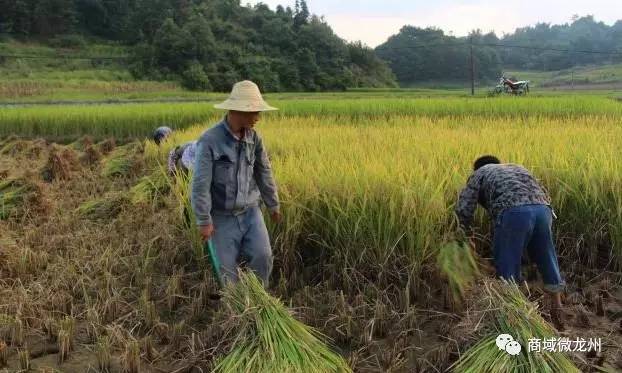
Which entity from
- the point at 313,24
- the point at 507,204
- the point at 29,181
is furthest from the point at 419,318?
the point at 313,24

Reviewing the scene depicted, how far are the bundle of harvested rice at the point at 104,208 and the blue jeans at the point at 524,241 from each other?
146 inches

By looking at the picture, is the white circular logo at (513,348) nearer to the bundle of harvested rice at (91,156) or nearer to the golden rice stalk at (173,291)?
the golden rice stalk at (173,291)

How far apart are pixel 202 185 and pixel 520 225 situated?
5.60ft

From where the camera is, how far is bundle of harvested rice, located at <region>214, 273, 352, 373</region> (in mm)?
2219

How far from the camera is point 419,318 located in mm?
2928

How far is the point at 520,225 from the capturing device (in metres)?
2.82

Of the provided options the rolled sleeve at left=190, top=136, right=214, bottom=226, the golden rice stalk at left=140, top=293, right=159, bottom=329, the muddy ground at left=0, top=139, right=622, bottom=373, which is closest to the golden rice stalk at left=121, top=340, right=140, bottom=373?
the muddy ground at left=0, top=139, right=622, bottom=373

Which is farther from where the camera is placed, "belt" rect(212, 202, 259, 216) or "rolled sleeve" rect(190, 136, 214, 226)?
"belt" rect(212, 202, 259, 216)

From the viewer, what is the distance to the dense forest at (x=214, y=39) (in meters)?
34.8

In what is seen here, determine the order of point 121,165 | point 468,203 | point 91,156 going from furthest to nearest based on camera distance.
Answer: point 91,156 → point 121,165 → point 468,203

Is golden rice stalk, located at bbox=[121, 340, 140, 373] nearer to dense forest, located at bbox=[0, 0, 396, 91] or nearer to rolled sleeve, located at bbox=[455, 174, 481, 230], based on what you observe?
rolled sleeve, located at bbox=[455, 174, 481, 230]

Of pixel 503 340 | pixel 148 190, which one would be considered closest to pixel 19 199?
pixel 148 190

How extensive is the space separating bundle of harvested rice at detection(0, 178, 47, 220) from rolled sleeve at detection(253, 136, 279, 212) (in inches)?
123

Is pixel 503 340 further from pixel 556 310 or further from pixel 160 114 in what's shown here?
pixel 160 114
